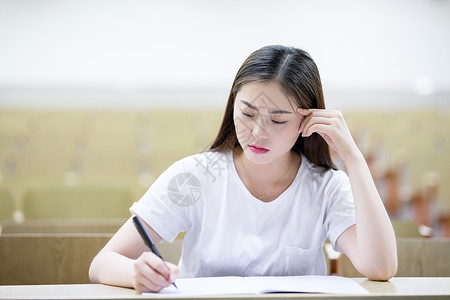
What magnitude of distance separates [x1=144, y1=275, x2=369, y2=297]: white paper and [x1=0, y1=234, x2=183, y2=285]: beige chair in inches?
18.1

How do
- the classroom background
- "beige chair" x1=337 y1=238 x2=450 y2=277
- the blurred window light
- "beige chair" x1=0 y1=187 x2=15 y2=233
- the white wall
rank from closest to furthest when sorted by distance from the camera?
"beige chair" x1=337 y1=238 x2=450 y2=277
"beige chair" x1=0 y1=187 x2=15 y2=233
the classroom background
the white wall
the blurred window light

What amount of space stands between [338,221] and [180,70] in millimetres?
3436

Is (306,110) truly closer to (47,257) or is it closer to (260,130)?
(260,130)

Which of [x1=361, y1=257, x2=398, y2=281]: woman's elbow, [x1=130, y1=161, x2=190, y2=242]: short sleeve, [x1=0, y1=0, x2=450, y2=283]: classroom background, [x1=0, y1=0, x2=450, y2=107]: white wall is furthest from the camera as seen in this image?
[x1=0, y1=0, x2=450, y2=107]: white wall

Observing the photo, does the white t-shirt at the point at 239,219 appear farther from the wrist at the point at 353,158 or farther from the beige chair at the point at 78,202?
the beige chair at the point at 78,202

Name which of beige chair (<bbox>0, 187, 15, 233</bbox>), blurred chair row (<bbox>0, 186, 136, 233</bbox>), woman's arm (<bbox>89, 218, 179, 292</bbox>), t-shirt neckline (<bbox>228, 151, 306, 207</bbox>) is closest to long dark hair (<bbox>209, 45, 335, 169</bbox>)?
t-shirt neckline (<bbox>228, 151, 306, 207</bbox>)

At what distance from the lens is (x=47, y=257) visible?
1.45 meters

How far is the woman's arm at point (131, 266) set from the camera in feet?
3.14

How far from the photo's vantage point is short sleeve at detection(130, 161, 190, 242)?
123cm

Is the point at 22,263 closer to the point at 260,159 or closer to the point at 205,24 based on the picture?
the point at 260,159

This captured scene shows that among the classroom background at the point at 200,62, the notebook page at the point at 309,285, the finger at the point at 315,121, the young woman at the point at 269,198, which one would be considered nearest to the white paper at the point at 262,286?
the notebook page at the point at 309,285

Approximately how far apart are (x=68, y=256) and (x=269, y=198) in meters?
0.55

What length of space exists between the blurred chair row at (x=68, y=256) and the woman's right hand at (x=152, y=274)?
1.58 ft

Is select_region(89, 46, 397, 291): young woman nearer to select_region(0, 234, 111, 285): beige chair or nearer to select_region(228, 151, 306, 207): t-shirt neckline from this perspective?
select_region(228, 151, 306, 207): t-shirt neckline
